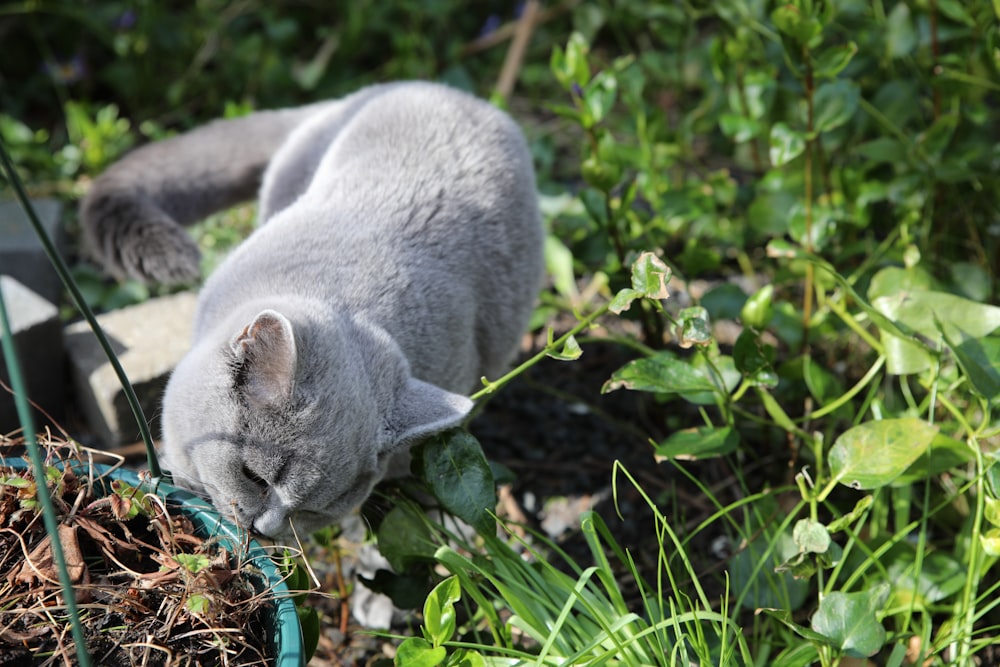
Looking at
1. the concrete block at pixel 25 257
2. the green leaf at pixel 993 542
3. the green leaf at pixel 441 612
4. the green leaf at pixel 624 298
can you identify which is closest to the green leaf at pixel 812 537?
the green leaf at pixel 993 542

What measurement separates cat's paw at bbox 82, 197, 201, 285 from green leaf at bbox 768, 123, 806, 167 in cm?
134

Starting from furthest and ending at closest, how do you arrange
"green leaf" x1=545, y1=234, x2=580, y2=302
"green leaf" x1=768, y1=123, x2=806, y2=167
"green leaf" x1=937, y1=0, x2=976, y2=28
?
"green leaf" x1=545, y1=234, x2=580, y2=302, "green leaf" x1=937, y1=0, x2=976, y2=28, "green leaf" x1=768, y1=123, x2=806, y2=167

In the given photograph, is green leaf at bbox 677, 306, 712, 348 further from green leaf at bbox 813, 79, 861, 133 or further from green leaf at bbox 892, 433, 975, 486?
green leaf at bbox 813, 79, 861, 133

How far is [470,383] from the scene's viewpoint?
2.15 meters

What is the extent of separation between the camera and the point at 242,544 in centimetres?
142

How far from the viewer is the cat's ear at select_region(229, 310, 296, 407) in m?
1.42

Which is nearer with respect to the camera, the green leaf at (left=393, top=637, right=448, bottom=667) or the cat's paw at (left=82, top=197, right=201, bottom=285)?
the green leaf at (left=393, top=637, right=448, bottom=667)

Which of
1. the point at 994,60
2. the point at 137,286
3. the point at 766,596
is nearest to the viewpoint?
the point at 766,596

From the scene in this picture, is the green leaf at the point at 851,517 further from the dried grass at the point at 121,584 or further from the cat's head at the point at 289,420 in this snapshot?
the dried grass at the point at 121,584

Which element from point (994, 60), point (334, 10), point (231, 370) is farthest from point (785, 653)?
point (334, 10)

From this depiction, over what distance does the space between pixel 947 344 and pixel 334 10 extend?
337 cm

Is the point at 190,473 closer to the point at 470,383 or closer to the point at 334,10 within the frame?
the point at 470,383

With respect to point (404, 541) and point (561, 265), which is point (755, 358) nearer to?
point (404, 541)

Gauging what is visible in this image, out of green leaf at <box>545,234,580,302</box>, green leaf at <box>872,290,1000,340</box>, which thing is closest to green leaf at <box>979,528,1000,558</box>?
green leaf at <box>872,290,1000,340</box>
